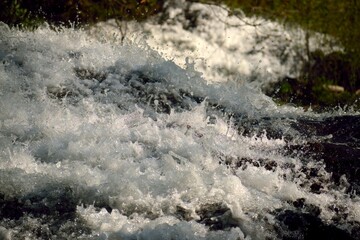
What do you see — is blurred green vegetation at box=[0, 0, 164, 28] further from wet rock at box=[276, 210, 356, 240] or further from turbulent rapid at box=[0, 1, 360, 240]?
wet rock at box=[276, 210, 356, 240]

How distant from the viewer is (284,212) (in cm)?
367

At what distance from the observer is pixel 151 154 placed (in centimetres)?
426

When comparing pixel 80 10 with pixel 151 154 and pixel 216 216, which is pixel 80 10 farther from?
pixel 216 216

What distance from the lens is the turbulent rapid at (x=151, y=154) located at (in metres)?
3.44

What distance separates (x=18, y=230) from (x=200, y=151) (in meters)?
1.67

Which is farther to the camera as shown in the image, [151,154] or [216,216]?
[151,154]

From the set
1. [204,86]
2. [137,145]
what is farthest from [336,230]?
[204,86]

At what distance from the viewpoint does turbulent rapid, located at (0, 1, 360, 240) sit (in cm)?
344

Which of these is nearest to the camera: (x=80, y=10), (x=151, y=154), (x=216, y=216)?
(x=216, y=216)

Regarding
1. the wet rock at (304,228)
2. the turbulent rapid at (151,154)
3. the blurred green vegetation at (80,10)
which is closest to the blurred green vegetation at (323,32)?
the blurred green vegetation at (80,10)

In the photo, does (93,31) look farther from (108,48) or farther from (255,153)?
(255,153)

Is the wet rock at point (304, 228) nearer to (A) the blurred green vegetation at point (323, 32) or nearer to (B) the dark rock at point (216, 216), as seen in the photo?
(B) the dark rock at point (216, 216)

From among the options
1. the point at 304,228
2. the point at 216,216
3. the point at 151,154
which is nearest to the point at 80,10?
the point at 151,154

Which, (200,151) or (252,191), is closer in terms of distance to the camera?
(252,191)
